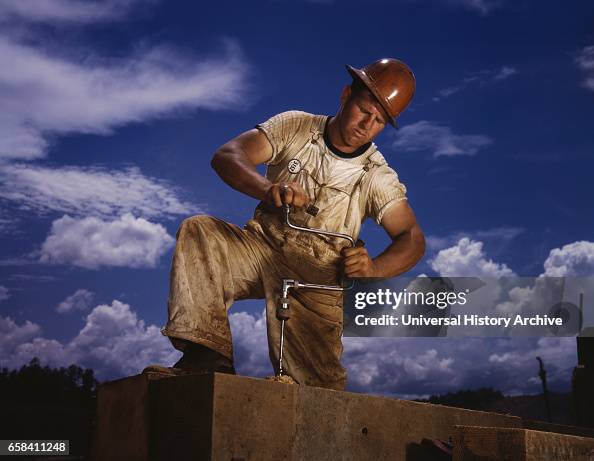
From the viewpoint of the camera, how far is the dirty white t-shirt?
644cm

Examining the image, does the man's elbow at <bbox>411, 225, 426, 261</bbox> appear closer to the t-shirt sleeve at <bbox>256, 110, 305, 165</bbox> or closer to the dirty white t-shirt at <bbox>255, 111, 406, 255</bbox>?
the dirty white t-shirt at <bbox>255, 111, 406, 255</bbox>

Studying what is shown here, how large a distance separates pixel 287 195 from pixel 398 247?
1410mm

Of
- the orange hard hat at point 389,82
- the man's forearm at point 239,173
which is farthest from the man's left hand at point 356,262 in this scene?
the orange hard hat at point 389,82

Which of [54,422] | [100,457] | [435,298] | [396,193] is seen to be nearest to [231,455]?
[100,457]

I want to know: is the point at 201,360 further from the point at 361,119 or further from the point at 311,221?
the point at 361,119

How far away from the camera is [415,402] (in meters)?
5.89

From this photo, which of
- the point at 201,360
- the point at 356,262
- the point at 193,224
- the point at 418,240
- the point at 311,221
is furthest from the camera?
the point at 418,240

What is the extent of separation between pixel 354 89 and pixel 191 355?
9.10 feet

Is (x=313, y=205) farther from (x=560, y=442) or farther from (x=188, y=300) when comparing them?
(x=560, y=442)

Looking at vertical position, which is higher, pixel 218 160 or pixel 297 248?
pixel 218 160

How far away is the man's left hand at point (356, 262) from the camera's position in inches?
245

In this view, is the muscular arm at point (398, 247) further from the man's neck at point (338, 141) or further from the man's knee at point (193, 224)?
the man's knee at point (193, 224)

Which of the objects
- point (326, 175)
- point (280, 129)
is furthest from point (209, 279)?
point (280, 129)

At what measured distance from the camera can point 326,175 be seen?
649 cm
